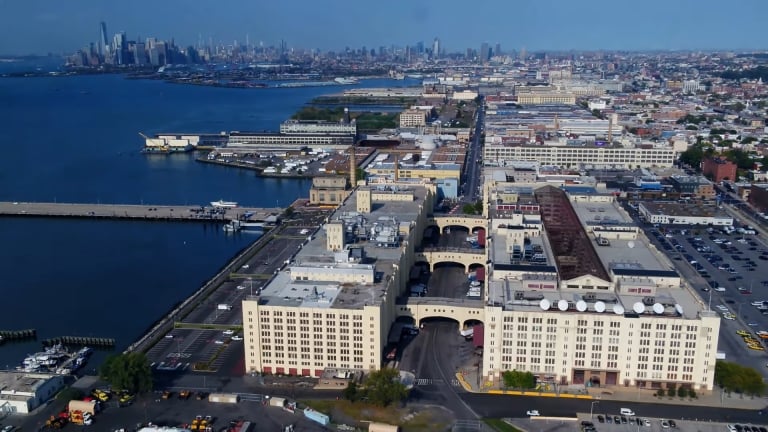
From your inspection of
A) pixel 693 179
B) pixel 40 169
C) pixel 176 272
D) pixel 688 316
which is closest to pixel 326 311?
pixel 688 316

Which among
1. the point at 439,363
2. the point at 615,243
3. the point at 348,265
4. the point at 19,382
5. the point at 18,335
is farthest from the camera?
the point at 615,243

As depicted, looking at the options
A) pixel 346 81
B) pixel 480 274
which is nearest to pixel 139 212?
pixel 480 274

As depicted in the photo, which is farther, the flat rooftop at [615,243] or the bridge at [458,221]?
the bridge at [458,221]

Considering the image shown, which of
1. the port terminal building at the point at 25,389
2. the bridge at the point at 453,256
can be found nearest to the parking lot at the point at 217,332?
the port terminal building at the point at 25,389

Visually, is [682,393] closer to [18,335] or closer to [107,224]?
[18,335]

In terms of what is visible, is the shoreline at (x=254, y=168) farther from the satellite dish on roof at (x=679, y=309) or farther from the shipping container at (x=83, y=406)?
the satellite dish on roof at (x=679, y=309)

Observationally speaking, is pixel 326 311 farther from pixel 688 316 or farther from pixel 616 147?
pixel 616 147

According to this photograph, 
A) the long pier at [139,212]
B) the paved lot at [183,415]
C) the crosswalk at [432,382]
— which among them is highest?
the long pier at [139,212]
